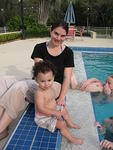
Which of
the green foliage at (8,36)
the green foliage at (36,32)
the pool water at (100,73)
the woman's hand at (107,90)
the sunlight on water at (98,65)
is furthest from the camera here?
the green foliage at (36,32)

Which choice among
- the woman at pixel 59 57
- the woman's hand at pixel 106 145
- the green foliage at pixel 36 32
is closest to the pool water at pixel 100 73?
the woman's hand at pixel 106 145

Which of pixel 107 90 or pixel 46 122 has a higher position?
pixel 46 122

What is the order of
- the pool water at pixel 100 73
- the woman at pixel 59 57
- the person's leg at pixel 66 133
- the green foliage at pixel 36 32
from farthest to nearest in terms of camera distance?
the green foliage at pixel 36 32 < the pool water at pixel 100 73 < the woman at pixel 59 57 < the person's leg at pixel 66 133

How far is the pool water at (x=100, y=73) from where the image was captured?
4606mm

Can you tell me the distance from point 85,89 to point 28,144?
2.88 m

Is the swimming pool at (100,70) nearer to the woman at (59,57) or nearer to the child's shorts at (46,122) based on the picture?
the child's shorts at (46,122)

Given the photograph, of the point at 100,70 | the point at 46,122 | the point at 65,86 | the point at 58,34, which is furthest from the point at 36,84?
the point at 100,70

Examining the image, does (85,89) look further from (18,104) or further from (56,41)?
(18,104)

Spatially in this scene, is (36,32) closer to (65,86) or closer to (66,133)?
(65,86)

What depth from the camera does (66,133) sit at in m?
2.95

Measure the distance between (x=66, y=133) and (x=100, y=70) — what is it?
20.9 ft

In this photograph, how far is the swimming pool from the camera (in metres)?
4.64

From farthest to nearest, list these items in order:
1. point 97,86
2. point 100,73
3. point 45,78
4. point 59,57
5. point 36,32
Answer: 1. point 36,32
2. point 100,73
3. point 97,86
4. point 59,57
5. point 45,78

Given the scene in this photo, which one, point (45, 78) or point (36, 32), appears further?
point (36, 32)
